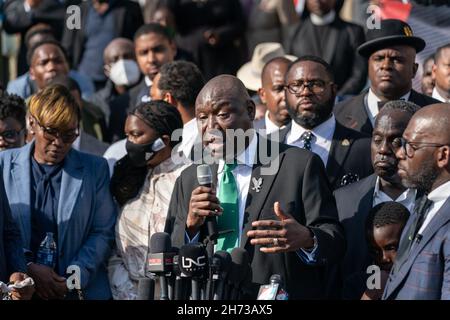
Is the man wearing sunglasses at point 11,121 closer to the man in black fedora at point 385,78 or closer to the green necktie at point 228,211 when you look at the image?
the green necktie at point 228,211

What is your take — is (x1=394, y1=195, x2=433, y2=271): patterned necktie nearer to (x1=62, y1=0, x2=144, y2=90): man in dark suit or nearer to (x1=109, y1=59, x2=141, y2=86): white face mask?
(x1=109, y1=59, x2=141, y2=86): white face mask

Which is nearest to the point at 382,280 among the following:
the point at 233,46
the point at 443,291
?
the point at 443,291

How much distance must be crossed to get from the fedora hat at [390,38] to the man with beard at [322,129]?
65 cm

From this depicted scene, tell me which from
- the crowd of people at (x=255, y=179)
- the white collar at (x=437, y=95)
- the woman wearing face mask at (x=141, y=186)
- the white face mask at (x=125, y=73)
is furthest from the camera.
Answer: the white face mask at (x=125, y=73)

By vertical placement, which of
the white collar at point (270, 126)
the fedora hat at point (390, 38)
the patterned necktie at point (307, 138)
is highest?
the fedora hat at point (390, 38)

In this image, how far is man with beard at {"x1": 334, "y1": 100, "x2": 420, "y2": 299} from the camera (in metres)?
8.20

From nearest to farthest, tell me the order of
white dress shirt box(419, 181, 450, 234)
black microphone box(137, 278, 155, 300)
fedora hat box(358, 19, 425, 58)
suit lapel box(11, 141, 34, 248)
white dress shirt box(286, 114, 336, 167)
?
black microphone box(137, 278, 155, 300) → white dress shirt box(419, 181, 450, 234) → suit lapel box(11, 141, 34, 248) → white dress shirt box(286, 114, 336, 167) → fedora hat box(358, 19, 425, 58)

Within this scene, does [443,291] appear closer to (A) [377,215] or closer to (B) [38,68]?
(A) [377,215]

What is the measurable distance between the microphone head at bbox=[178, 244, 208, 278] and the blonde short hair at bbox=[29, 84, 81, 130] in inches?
83.8

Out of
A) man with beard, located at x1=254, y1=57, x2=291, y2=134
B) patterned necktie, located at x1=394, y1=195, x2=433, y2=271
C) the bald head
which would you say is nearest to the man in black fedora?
man with beard, located at x1=254, y1=57, x2=291, y2=134

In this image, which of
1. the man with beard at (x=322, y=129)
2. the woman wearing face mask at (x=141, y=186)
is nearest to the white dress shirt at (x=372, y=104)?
the man with beard at (x=322, y=129)

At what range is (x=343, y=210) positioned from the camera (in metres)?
8.32

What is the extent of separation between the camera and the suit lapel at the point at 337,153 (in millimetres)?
8758

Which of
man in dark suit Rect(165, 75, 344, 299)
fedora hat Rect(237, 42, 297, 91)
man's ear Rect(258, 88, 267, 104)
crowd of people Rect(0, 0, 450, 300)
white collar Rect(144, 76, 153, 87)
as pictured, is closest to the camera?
crowd of people Rect(0, 0, 450, 300)
